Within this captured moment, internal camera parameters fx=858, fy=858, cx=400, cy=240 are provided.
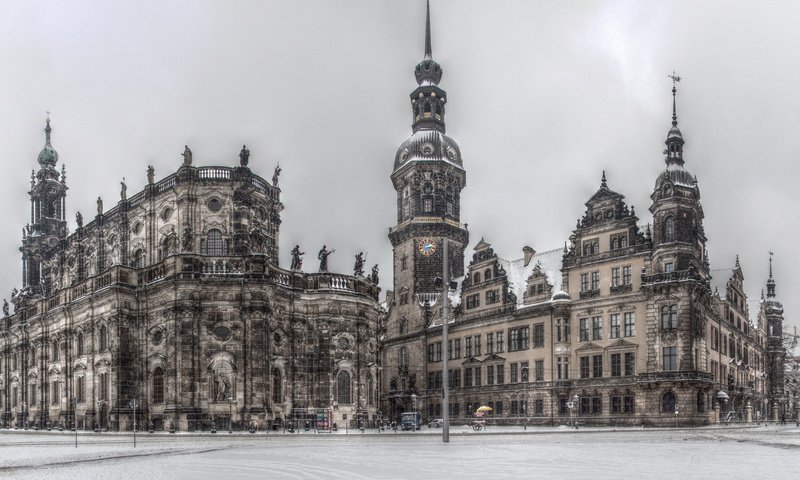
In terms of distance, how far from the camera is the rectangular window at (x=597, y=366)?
233 ft

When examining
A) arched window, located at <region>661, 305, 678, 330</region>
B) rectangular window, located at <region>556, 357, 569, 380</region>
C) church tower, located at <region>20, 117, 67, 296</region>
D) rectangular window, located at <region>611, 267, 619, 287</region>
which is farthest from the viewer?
church tower, located at <region>20, 117, 67, 296</region>

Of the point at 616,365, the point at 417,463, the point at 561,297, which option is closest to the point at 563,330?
the point at 561,297

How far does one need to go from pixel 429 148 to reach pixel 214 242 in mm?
35713

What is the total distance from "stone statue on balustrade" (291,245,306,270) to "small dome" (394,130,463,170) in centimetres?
3052

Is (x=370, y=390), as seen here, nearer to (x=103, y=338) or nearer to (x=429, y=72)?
(x=103, y=338)

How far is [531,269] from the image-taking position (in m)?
81.8

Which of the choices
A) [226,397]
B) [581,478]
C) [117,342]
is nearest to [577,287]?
[226,397]

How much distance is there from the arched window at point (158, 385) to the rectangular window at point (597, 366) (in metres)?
34.7

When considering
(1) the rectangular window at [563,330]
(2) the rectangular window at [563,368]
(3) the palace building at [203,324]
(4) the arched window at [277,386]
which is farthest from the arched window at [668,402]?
→ (4) the arched window at [277,386]

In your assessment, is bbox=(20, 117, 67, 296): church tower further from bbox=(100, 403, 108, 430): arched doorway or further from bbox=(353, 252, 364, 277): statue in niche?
bbox=(353, 252, 364, 277): statue in niche

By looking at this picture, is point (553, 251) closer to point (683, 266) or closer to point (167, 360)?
point (683, 266)

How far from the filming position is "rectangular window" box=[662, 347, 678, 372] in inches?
2598

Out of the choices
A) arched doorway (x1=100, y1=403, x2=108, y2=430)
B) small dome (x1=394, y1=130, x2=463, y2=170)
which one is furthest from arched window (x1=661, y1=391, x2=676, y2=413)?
arched doorway (x1=100, y1=403, x2=108, y2=430)

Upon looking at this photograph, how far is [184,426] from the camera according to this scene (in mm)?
55500
